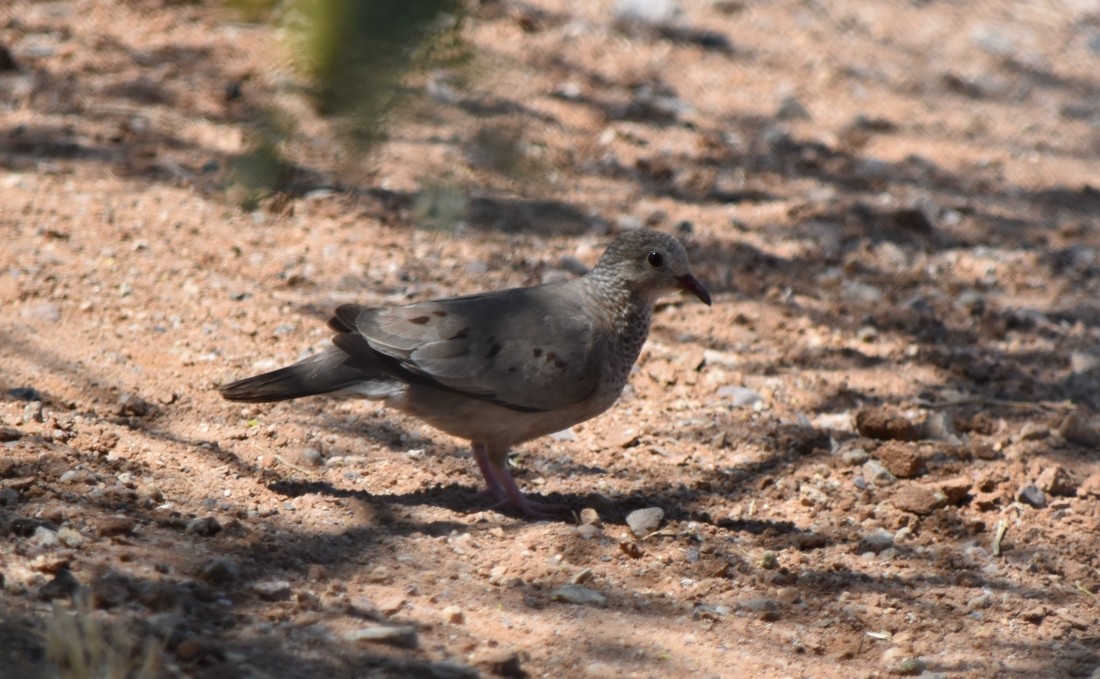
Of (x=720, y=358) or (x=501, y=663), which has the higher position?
(x=501, y=663)

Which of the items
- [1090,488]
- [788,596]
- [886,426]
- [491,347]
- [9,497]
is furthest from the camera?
[886,426]

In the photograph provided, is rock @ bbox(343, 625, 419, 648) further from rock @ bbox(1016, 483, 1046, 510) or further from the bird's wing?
rock @ bbox(1016, 483, 1046, 510)

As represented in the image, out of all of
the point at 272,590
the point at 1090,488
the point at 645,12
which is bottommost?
the point at 1090,488

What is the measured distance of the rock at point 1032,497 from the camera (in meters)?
5.30

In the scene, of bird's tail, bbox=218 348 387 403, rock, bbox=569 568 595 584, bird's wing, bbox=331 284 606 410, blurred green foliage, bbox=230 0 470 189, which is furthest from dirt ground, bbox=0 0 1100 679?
bird's wing, bbox=331 284 606 410

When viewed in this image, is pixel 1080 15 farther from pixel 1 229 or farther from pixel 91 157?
pixel 1 229

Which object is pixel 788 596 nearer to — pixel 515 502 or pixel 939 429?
pixel 515 502

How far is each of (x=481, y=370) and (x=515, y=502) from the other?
513mm

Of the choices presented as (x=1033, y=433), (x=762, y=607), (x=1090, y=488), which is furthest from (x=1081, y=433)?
(x=762, y=607)

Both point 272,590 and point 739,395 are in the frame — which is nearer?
point 272,590

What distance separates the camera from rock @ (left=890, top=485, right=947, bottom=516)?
5.19 m

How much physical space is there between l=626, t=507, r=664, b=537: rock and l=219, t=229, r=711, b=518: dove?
0.97 ft

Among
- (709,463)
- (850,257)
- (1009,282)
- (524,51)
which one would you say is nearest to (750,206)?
(850,257)

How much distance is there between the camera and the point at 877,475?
215 inches
